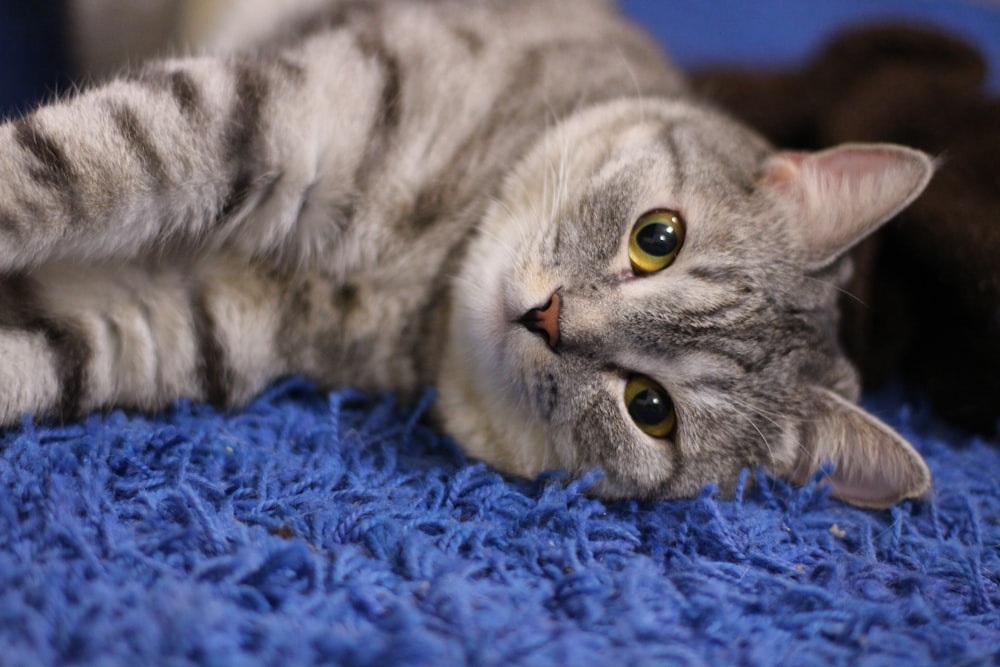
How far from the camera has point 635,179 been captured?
4.06ft

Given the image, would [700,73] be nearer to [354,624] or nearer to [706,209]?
[706,209]

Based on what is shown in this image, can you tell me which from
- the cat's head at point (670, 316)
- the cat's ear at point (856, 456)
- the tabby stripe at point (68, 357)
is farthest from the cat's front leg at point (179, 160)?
the cat's ear at point (856, 456)

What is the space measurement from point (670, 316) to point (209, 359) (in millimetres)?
758

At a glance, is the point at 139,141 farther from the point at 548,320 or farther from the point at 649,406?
the point at 649,406

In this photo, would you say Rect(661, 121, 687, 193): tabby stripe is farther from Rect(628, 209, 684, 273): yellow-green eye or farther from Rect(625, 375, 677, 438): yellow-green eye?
Rect(625, 375, 677, 438): yellow-green eye

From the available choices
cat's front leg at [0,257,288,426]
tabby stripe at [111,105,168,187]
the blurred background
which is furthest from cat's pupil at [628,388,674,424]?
Answer: the blurred background

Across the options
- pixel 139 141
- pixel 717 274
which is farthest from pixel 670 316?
pixel 139 141

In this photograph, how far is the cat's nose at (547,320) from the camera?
3.72 ft

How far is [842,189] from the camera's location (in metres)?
1.31

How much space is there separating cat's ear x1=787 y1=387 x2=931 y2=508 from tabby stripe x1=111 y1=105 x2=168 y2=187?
1085 millimetres

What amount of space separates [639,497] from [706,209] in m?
0.47

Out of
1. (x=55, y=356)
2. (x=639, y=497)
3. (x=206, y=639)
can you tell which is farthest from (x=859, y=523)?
A: (x=55, y=356)

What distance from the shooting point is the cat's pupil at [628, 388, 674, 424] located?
1197mm

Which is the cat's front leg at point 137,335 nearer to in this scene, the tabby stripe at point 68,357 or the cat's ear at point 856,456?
the tabby stripe at point 68,357
